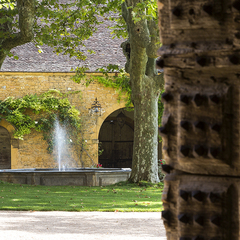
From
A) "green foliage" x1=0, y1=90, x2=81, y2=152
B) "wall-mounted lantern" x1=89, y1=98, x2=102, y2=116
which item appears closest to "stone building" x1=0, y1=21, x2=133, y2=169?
"wall-mounted lantern" x1=89, y1=98, x2=102, y2=116

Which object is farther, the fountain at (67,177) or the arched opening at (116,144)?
the arched opening at (116,144)

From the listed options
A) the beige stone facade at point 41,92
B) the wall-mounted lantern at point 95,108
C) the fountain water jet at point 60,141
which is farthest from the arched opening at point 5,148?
the wall-mounted lantern at point 95,108

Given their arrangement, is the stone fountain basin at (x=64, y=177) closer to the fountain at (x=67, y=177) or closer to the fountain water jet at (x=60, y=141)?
the fountain at (x=67, y=177)

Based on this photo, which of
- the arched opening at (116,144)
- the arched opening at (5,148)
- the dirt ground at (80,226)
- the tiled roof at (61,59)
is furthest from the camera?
the arched opening at (116,144)

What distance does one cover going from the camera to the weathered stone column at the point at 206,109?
0.71 metres

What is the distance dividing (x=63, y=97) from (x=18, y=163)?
362cm

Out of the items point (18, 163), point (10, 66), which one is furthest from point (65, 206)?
point (10, 66)

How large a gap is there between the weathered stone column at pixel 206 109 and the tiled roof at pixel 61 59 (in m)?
17.3

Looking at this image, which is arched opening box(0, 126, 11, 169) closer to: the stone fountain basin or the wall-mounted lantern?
the wall-mounted lantern

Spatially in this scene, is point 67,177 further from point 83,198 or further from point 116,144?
point 116,144

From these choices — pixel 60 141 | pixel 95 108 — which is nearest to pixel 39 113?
pixel 60 141

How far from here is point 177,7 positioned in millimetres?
729

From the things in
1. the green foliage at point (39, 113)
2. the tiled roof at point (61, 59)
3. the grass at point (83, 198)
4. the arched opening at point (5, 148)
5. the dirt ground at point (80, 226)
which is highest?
the tiled roof at point (61, 59)

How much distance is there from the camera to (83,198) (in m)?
9.16
